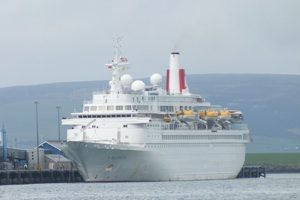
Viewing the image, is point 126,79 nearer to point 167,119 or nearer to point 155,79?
point 155,79

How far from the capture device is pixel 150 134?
107438 millimetres

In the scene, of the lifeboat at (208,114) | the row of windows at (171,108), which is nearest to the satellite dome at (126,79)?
the row of windows at (171,108)

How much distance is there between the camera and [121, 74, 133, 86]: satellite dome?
111438mm

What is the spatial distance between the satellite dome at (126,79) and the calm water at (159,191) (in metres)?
8.33

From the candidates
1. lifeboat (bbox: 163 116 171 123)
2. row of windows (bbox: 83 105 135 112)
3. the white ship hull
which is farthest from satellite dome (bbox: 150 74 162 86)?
row of windows (bbox: 83 105 135 112)

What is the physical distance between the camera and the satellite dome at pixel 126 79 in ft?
366

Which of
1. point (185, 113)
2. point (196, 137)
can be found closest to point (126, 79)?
point (185, 113)

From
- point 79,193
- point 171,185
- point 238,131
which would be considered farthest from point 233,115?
point 79,193

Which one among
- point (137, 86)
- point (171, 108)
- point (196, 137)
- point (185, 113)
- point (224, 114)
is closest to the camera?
point (137, 86)

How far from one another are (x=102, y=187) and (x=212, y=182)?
1328cm

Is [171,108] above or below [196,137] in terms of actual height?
above

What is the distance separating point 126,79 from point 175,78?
806cm

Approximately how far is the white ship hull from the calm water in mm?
1638

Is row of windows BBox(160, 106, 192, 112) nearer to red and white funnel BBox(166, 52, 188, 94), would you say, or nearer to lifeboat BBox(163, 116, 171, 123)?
lifeboat BBox(163, 116, 171, 123)
